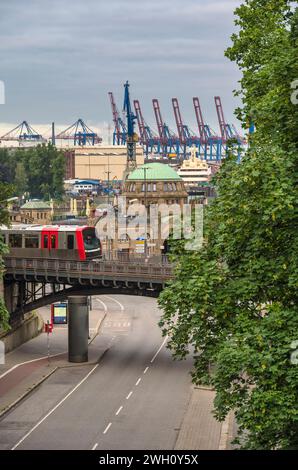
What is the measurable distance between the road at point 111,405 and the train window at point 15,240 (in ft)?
39.7

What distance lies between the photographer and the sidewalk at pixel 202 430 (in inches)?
2596

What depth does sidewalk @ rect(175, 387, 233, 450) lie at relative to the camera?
2596 inches

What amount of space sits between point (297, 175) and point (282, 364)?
6037mm

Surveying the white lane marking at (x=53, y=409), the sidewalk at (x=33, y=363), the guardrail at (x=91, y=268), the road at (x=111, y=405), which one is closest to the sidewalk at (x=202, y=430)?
the road at (x=111, y=405)

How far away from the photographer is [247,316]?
39125 millimetres

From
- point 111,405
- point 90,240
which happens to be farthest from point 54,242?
point 111,405

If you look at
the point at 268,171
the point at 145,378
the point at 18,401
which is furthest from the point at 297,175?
the point at 145,378

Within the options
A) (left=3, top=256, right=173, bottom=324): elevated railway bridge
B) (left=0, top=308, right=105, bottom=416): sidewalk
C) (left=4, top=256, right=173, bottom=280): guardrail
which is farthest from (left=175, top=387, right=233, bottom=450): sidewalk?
(left=4, top=256, right=173, bottom=280): guardrail

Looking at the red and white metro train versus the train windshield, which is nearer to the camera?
the red and white metro train

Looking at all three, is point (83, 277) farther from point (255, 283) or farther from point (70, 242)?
point (255, 283)

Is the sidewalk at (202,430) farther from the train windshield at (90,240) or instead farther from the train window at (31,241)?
the train window at (31,241)

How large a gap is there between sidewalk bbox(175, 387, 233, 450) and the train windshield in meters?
25.0

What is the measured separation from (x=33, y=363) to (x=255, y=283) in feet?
202

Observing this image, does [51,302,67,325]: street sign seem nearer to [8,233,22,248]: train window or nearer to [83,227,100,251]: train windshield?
[8,233,22,248]: train window
